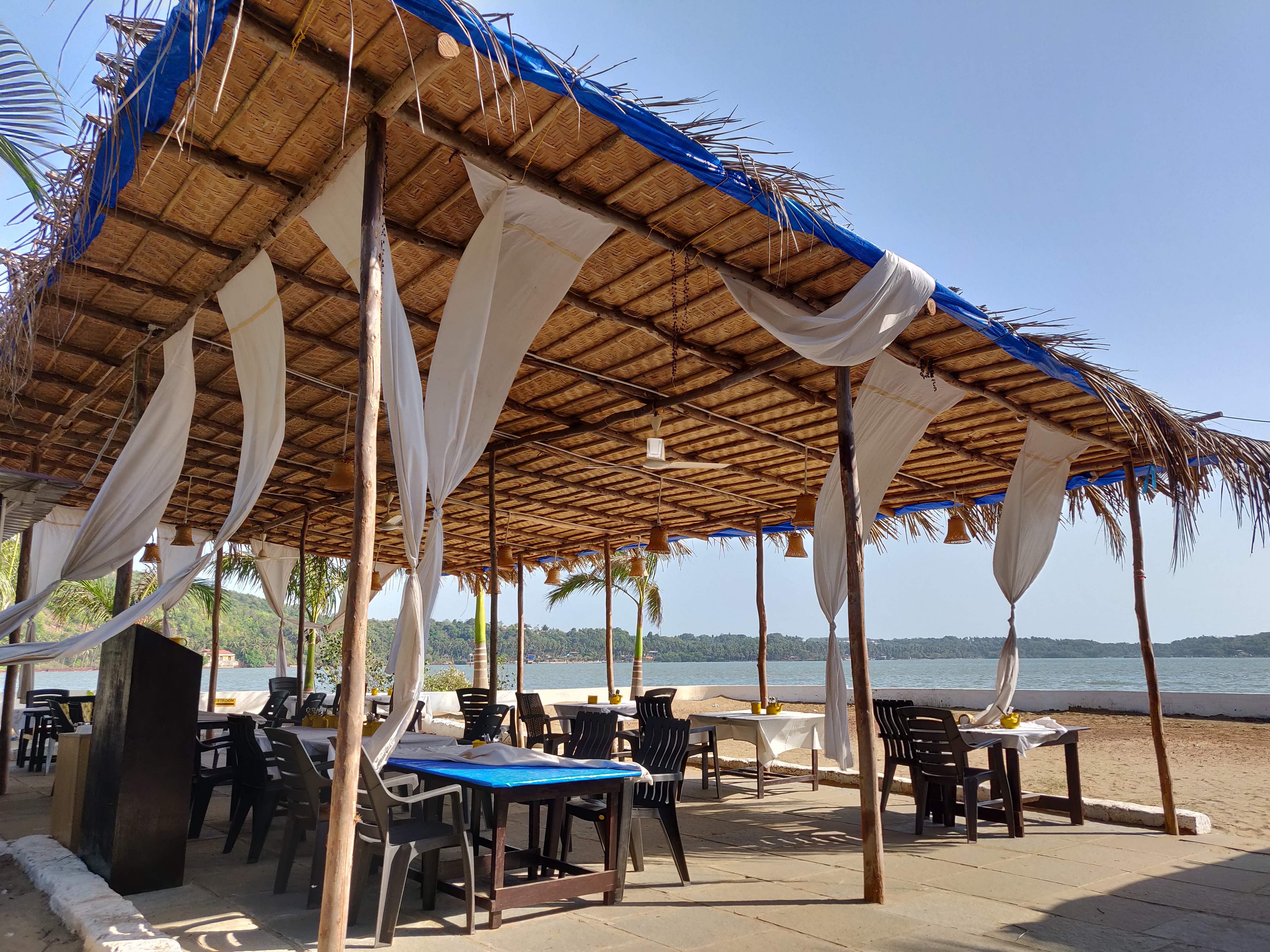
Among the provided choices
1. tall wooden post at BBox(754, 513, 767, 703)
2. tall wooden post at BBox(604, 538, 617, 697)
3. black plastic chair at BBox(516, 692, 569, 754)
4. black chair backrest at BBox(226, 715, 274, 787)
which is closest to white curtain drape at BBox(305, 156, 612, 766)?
black chair backrest at BBox(226, 715, 274, 787)

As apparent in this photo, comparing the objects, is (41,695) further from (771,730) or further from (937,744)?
(937,744)

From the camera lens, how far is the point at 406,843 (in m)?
3.59

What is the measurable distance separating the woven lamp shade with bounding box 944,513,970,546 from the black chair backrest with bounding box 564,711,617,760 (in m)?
4.92

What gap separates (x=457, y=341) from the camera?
410 centimetres

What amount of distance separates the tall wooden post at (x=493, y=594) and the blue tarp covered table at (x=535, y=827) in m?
3.53

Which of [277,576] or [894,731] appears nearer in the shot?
[894,731]

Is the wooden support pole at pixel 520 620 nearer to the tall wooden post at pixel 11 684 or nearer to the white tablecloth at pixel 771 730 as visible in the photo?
the white tablecloth at pixel 771 730

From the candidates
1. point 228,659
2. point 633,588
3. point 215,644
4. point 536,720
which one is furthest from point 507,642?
point 536,720

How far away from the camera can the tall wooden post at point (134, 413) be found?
5750 millimetres

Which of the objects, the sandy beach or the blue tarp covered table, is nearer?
the blue tarp covered table

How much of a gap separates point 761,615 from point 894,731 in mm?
4270

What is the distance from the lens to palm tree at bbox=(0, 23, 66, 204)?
3484 millimetres

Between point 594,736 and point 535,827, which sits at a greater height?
point 594,736

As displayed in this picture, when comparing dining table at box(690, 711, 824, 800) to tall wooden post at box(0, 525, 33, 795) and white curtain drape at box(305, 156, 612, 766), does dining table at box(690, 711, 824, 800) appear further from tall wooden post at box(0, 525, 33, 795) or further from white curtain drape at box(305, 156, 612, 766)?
tall wooden post at box(0, 525, 33, 795)
